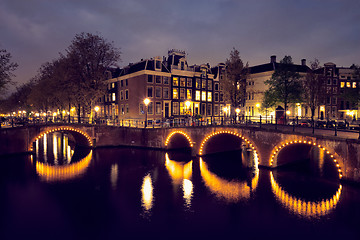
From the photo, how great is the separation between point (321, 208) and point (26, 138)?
99.6 ft

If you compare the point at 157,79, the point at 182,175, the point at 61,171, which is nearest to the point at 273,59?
the point at 157,79

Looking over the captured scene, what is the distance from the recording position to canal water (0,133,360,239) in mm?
11289

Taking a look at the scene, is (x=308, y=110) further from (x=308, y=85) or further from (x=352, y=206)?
(x=352, y=206)

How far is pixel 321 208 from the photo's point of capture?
13.5 metres

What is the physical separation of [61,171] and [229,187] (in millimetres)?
15726

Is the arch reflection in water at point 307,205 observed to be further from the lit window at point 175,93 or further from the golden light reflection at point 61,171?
the lit window at point 175,93

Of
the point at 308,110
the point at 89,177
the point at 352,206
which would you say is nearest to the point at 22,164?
the point at 89,177

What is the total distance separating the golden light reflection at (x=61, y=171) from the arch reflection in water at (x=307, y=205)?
1699cm

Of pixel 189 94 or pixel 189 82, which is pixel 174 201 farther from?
pixel 189 82

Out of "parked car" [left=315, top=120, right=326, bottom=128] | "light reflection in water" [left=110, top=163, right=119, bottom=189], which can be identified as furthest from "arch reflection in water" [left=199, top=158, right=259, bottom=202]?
"parked car" [left=315, top=120, right=326, bottom=128]

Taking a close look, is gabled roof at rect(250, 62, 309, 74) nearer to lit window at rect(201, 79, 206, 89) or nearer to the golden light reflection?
lit window at rect(201, 79, 206, 89)

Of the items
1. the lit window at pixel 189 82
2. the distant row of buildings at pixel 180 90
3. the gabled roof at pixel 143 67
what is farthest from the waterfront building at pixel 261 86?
the gabled roof at pixel 143 67

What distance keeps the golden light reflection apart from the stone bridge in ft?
18.2

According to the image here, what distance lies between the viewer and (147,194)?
625 inches
